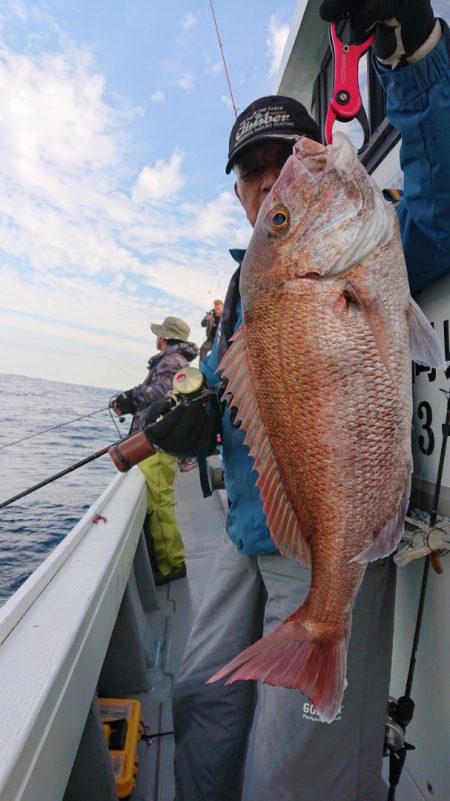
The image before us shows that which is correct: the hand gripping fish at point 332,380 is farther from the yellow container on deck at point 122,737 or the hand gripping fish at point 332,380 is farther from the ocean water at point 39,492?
the ocean water at point 39,492

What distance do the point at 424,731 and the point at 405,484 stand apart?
1028mm

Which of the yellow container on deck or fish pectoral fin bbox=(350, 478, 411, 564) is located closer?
fish pectoral fin bbox=(350, 478, 411, 564)

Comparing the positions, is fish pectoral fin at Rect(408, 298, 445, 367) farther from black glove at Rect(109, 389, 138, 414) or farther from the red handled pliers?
black glove at Rect(109, 389, 138, 414)

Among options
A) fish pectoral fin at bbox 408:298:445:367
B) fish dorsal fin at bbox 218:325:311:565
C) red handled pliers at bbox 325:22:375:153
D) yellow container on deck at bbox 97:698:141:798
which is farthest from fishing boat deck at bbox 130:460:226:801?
red handled pliers at bbox 325:22:375:153

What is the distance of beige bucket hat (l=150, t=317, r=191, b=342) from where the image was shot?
5346 mm

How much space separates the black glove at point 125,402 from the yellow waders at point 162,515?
0.73m

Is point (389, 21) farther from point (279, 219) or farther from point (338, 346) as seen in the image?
point (338, 346)

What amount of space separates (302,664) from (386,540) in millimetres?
334

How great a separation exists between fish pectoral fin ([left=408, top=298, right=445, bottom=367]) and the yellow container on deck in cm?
204

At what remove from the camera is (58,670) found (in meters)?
1.53

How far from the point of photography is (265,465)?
A: 122 centimetres

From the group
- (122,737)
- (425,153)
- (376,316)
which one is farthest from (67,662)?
(425,153)

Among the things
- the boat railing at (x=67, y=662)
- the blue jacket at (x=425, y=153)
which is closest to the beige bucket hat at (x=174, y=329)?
the boat railing at (x=67, y=662)

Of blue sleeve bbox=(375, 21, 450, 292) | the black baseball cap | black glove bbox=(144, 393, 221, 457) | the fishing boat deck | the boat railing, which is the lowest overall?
the fishing boat deck
